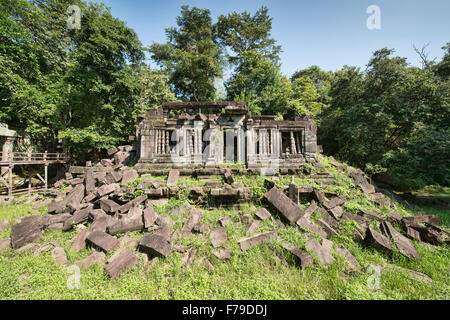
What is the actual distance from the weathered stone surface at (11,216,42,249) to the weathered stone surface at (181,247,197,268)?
3.68 m

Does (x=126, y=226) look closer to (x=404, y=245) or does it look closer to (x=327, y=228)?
(x=327, y=228)

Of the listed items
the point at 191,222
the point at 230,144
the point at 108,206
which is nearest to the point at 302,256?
the point at 191,222

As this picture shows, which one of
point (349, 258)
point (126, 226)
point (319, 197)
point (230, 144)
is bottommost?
point (349, 258)

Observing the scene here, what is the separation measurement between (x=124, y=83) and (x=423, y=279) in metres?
15.3

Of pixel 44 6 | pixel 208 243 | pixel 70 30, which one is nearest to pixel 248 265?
pixel 208 243

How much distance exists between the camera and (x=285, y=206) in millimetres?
3910

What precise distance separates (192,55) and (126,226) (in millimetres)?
15974

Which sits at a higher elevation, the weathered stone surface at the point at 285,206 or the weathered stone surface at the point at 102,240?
the weathered stone surface at the point at 285,206

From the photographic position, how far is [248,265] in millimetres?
2779

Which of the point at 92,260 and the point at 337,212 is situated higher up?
the point at 337,212

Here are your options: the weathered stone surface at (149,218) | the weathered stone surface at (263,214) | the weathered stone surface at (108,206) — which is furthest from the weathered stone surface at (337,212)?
the weathered stone surface at (108,206)

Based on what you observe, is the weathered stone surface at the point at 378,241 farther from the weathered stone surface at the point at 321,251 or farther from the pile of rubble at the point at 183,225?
A: the weathered stone surface at the point at 321,251

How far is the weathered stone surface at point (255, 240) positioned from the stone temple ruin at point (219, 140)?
10.8 feet

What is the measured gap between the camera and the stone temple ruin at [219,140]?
6.43 meters
